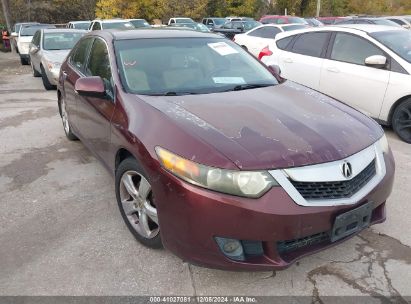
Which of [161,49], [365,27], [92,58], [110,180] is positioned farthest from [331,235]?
[365,27]

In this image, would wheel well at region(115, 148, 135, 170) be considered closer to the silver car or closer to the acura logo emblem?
the acura logo emblem

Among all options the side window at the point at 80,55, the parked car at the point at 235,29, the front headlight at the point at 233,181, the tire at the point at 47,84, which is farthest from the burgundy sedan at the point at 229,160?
the parked car at the point at 235,29

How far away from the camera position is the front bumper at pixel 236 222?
234 cm

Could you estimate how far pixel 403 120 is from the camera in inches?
221

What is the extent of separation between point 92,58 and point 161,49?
2.92 ft

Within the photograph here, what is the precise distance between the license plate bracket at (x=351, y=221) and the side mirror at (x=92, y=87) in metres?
2.14

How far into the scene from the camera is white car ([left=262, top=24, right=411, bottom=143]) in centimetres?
562

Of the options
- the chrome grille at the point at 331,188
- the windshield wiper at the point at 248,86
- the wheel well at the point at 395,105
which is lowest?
the wheel well at the point at 395,105

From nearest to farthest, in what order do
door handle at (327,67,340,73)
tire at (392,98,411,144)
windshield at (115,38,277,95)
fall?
windshield at (115,38,277,95) < tire at (392,98,411,144) < door handle at (327,67,340,73)

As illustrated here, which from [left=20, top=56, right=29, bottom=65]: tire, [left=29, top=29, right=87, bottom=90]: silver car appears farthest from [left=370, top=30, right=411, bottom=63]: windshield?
[left=20, top=56, right=29, bottom=65]: tire

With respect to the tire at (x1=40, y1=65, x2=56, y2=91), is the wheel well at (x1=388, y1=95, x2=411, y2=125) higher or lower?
higher

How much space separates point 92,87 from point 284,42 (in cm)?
479

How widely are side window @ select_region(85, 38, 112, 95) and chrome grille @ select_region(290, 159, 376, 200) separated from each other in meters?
1.94

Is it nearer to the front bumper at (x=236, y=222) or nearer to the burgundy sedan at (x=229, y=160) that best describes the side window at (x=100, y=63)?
the burgundy sedan at (x=229, y=160)
